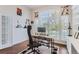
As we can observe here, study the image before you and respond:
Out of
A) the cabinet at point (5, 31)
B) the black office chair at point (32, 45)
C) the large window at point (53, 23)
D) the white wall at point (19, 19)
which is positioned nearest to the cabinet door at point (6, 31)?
the cabinet at point (5, 31)

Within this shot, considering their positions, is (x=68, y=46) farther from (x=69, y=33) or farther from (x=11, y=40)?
(x=11, y=40)

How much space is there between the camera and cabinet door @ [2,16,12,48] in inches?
119

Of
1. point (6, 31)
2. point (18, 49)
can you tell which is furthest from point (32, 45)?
point (6, 31)

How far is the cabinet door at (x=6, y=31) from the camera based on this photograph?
9.91 ft

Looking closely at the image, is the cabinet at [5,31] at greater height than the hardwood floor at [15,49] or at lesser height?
greater

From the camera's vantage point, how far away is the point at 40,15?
3.25m

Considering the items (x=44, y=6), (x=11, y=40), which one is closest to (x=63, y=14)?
(x=44, y=6)

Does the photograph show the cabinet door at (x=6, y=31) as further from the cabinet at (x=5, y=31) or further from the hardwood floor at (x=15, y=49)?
the hardwood floor at (x=15, y=49)

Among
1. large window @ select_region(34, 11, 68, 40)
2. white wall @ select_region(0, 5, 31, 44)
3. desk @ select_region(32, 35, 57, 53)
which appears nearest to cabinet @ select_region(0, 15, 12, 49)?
white wall @ select_region(0, 5, 31, 44)

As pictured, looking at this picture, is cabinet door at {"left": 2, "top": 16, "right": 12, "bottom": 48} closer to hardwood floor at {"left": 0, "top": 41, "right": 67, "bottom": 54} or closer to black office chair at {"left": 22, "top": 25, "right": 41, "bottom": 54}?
hardwood floor at {"left": 0, "top": 41, "right": 67, "bottom": 54}

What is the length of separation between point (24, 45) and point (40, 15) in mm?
899

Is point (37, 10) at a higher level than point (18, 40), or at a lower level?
higher

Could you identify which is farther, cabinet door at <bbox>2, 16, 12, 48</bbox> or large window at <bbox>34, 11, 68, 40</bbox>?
large window at <bbox>34, 11, 68, 40</bbox>

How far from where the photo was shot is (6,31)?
3.06 metres
